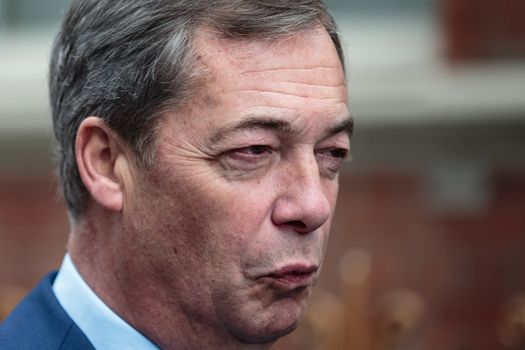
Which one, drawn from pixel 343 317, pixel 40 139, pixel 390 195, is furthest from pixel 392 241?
pixel 40 139

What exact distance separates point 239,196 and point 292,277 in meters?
0.20

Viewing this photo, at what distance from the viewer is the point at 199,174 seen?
105 inches

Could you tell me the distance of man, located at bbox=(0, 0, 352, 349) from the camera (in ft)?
8.71

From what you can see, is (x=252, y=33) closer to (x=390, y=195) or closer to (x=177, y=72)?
(x=177, y=72)

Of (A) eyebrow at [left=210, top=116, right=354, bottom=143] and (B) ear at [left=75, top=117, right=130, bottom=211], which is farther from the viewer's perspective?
(B) ear at [left=75, top=117, right=130, bottom=211]

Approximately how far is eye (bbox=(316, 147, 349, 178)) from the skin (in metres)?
0.03

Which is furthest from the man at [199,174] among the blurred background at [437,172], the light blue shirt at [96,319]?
the blurred background at [437,172]

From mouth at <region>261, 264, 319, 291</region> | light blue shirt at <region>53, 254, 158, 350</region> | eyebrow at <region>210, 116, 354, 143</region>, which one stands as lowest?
light blue shirt at <region>53, 254, 158, 350</region>

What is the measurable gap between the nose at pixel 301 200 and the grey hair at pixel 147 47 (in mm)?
268

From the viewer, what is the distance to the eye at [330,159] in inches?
109

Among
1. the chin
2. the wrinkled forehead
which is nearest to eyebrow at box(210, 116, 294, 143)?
the wrinkled forehead

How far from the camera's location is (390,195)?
6.06 m

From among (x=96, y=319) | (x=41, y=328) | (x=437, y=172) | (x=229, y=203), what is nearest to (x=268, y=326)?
(x=229, y=203)

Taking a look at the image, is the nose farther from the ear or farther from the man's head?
the ear
